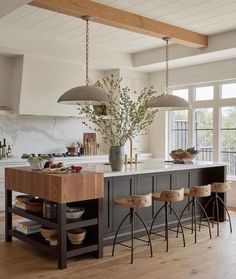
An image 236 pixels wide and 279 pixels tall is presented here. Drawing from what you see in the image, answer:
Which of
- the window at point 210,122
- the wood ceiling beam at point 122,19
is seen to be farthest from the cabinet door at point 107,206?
the window at point 210,122

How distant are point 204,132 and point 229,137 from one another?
58cm

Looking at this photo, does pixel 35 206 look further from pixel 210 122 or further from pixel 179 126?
pixel 179 126

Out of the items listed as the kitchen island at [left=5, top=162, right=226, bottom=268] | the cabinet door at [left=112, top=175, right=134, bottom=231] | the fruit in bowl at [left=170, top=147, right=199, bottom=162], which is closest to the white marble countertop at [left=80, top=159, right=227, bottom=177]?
the kitchen island at [left=5, top=162, right=226, bottom=268]

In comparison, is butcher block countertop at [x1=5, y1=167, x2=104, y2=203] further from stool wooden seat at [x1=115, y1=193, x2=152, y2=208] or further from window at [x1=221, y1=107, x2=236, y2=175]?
window at [x1=221, y1=107, x2=236, y2=175]

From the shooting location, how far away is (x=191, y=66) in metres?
7.56

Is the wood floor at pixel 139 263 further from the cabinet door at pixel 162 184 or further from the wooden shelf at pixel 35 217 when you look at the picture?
the cabinet door at pixel 162 184

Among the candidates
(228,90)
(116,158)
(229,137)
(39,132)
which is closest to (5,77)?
(39,132)

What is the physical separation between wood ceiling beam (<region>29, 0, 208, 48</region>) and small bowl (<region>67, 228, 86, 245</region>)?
100.0 inches

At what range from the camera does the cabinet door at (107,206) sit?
4410 mm

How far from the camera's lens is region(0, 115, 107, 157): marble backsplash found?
6902mm

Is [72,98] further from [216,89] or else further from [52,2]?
[216,89]

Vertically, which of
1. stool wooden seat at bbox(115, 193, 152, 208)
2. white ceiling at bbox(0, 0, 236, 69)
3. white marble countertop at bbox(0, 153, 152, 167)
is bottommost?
stool wooden seat at bbox(115, 193, 152, 208)

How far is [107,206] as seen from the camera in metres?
4.45

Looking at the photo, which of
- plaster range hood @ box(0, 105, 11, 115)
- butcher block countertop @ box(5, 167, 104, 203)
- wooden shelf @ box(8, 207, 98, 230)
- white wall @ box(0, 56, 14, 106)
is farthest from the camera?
white wall @ box(0, 56, 14, 106)
